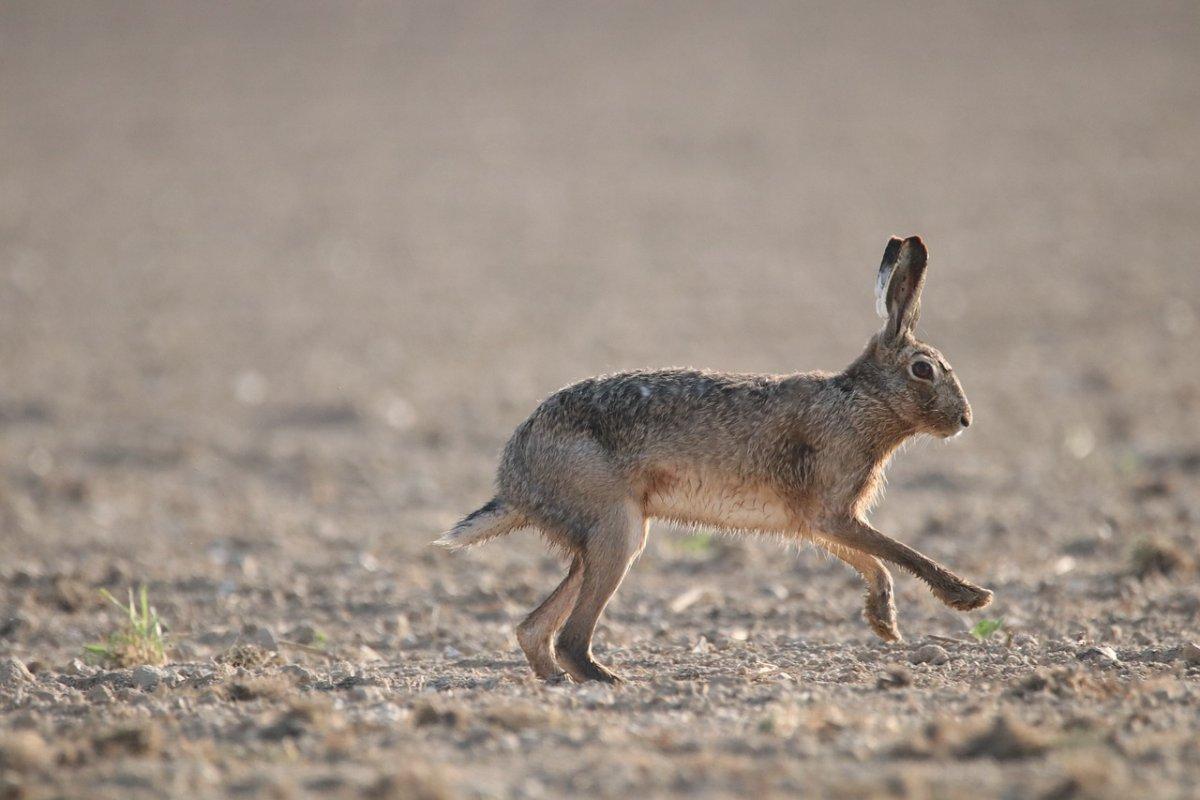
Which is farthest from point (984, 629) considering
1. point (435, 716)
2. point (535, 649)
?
point (435, 716)

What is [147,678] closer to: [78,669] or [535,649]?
[78,669]

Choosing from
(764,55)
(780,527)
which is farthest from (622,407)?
(764,55)

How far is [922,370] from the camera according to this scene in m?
6.82

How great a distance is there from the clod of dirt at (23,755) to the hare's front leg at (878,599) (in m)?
3.50

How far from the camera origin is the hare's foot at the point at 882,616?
6.69 meters

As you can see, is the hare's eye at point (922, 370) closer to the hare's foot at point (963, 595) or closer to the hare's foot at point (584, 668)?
the hare's foot at point (963, 595)

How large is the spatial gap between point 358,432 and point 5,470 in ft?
10.6

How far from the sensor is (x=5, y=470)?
482 inches

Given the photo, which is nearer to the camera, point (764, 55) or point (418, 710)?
point (418, 710)

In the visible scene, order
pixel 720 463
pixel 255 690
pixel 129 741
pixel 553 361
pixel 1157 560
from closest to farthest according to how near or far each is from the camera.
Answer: pixel 129 741, pixel 255 690, pixel 720 463, pixel 1157 560, pixel 553 361

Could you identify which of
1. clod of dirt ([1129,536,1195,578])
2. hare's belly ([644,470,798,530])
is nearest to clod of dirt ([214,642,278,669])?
hare's belly ([644,470,798,530])

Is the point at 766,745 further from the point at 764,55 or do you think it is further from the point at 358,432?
the point at 764,55

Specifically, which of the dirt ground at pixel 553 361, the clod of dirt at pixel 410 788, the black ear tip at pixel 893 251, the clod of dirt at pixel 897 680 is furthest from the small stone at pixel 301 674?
the black ear tip at pixel 893 251

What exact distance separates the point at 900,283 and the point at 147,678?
3668 millimetres
